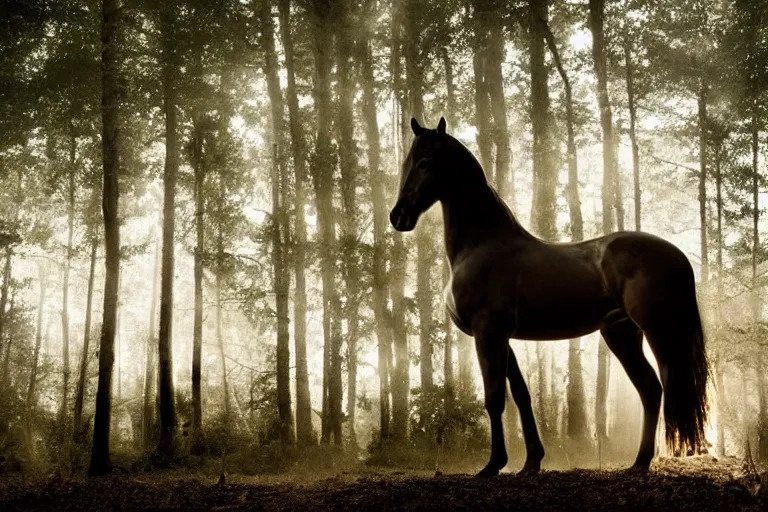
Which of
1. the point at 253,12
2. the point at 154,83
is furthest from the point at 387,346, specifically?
the point at 253,12

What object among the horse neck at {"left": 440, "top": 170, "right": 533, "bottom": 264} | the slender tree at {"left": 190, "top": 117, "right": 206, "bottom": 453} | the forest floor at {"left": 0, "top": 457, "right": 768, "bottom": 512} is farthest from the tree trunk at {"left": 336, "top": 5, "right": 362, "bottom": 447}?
the forest floor at {"left": 0, "top": 457, "right": 768, "bottom": 512}

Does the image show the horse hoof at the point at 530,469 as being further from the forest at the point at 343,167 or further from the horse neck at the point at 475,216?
the forest at the point at 343,167

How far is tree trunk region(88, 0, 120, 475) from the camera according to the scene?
38.8 ft

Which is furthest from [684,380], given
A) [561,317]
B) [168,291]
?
[168,291]

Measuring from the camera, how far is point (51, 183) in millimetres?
20391

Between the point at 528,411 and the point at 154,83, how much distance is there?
13988 millimetres

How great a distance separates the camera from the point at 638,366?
5.30m

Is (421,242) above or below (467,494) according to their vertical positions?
above

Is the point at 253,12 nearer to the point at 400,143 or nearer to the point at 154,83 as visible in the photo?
the point at 154,83

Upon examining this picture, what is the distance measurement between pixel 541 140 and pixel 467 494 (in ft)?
47.3

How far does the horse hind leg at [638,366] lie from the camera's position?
512cm

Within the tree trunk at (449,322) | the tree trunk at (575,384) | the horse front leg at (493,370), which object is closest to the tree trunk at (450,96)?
the tree trunk at (449,322)

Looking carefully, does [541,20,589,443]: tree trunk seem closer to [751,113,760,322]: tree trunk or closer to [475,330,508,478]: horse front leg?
[751,113,760,322]: tree trunk

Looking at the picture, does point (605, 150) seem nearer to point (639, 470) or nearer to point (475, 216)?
point (475, 216)
